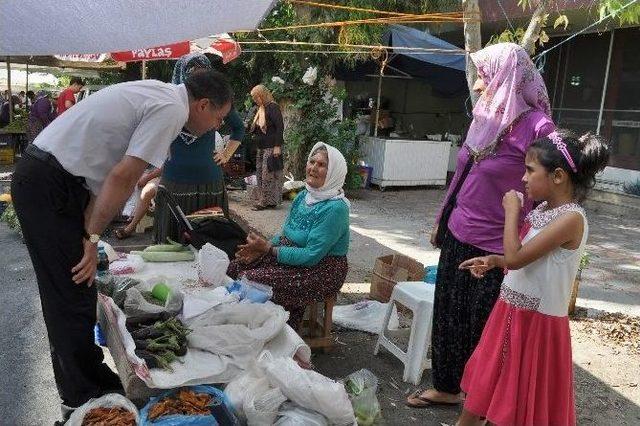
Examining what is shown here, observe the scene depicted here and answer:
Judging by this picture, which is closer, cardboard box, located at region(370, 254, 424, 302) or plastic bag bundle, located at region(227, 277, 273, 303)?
plastic bag bundle, located at region(227, 277, 273, 303)

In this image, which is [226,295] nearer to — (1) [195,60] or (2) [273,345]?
(2) [273,345]

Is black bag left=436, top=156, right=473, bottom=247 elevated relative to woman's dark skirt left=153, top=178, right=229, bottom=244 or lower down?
elevated

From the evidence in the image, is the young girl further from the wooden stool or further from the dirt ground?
the wooden stool

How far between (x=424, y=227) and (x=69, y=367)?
589cm

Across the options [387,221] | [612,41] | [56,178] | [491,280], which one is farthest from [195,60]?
[612,41]

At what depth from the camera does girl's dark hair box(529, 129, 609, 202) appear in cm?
222

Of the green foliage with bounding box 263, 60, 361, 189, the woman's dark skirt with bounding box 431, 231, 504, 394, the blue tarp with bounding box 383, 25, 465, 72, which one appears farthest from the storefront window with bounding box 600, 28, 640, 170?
the woman's dark skirt with bounding box 431, 231, 504, 394

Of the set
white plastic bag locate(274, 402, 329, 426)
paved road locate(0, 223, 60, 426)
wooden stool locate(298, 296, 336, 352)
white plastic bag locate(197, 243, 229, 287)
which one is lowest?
paved road locate(0, 223, 60, 426)

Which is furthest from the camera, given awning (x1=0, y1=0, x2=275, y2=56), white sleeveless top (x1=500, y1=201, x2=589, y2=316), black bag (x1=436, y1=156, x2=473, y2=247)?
black bag (x1=436, y1=156, x2=473, y2=247)

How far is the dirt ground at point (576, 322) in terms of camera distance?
10.5ft

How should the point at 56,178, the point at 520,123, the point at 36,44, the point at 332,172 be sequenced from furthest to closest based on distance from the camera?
the point at 332,172 → the point at 520,123 → the point at 56,178 → the point at 36,44

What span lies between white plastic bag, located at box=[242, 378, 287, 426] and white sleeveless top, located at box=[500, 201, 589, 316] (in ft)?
3.58

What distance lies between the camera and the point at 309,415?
2.06 meters

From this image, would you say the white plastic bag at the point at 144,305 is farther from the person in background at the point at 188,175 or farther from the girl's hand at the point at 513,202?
the girl's hand at the point at 513,202
